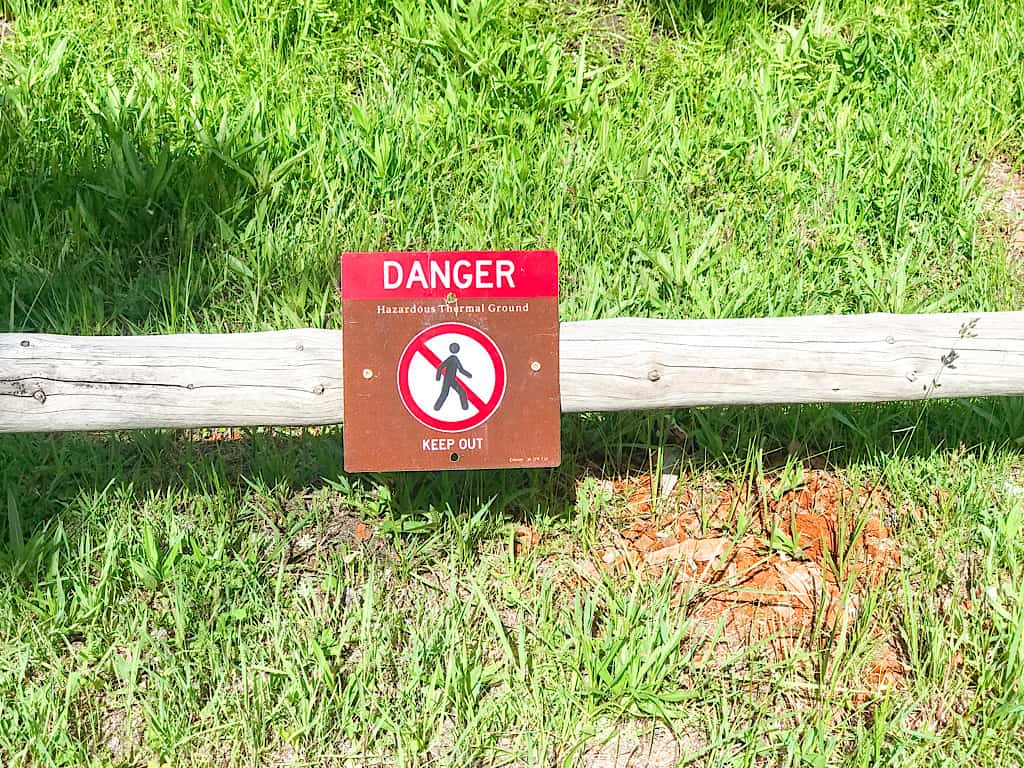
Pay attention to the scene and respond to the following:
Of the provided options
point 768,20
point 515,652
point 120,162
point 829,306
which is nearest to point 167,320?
point 120,162

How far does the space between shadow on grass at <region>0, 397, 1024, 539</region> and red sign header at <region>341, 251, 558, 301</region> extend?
2.00 ft

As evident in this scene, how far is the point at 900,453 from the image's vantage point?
297 centimetres

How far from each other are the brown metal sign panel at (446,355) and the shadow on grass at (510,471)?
35 cm

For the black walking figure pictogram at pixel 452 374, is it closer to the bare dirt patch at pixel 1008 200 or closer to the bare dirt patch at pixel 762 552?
the bare dirt patch at pixel 762 552

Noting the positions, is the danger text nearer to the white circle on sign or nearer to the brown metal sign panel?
the brown metal sign panel

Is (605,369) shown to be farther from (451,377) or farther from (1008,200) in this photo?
(1008,200)

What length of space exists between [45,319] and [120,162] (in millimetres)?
592

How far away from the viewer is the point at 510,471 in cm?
292

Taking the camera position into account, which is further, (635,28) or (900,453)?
(635,28)

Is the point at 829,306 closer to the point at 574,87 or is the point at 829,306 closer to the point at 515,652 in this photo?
the point at 574,87

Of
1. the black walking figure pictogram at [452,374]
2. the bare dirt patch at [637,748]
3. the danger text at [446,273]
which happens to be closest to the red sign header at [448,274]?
the danger text at [446,273]

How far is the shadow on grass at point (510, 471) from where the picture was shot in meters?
2.82

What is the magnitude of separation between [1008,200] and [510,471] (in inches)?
90.2

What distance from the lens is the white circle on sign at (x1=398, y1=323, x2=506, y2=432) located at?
2.47 m
